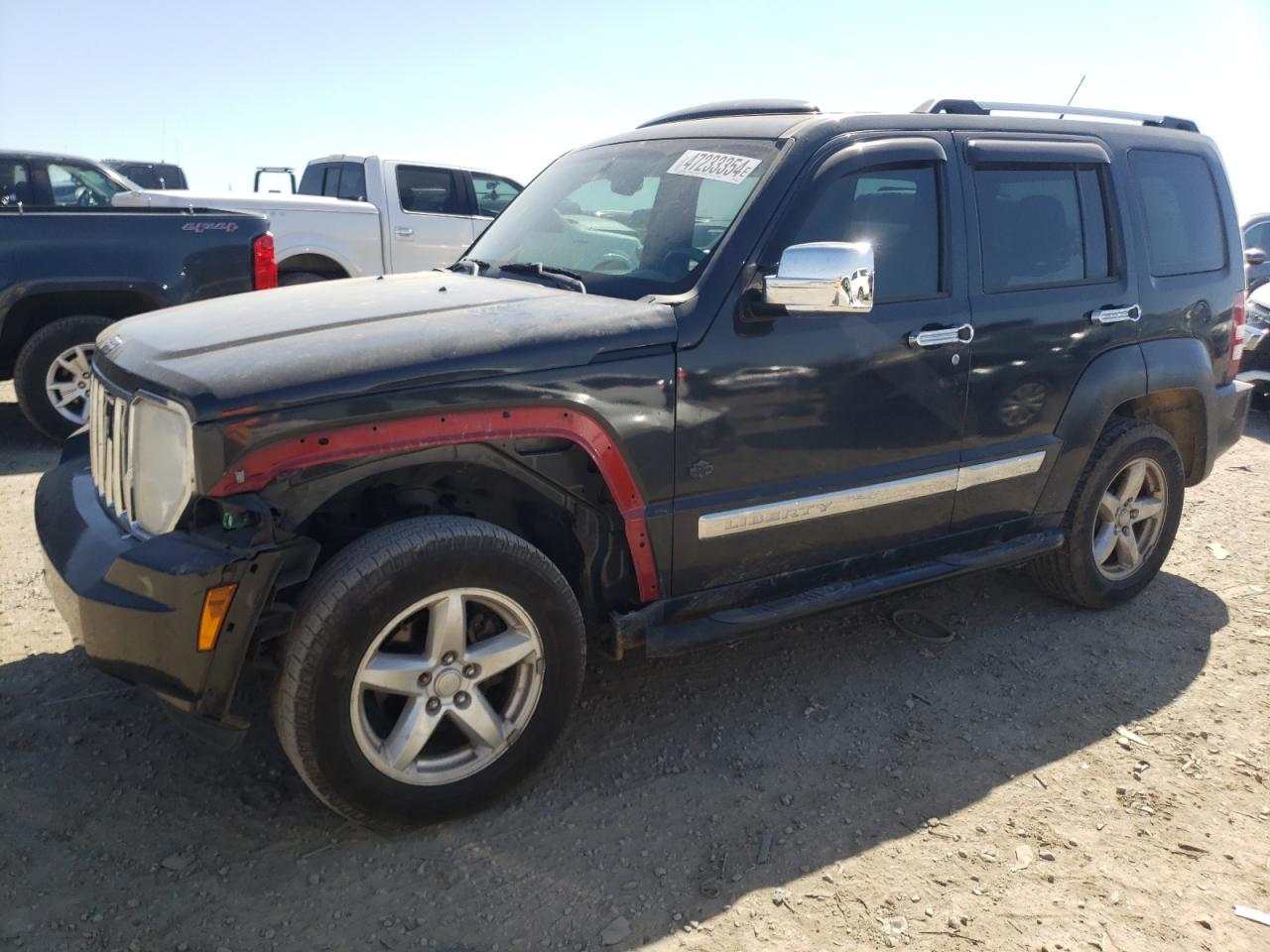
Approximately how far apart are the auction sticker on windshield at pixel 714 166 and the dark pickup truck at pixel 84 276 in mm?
4015

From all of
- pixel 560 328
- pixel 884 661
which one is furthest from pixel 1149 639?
pixel 560 328

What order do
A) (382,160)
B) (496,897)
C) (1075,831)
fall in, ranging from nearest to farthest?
(496,897)
(1075,831)
(382,160)

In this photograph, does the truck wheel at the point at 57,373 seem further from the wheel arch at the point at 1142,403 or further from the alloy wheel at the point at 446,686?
the wheel arch at the point at 1142,403

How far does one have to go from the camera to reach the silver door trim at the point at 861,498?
323 cm

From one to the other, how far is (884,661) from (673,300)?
1850 mm

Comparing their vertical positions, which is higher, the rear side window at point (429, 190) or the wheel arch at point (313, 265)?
the rear side window at point (429, 190)

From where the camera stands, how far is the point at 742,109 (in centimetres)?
394

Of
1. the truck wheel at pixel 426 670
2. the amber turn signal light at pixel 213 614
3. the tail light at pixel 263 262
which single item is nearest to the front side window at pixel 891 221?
the truck wheel at pixel 426 670

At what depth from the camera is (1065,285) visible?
394cm

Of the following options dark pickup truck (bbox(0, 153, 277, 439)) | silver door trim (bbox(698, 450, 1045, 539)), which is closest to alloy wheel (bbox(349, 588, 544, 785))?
silver door trim (bbox(698, 450, 1045, 539))

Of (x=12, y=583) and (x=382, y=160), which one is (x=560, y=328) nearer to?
(x=12, y=583)

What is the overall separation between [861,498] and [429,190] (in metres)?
8.40

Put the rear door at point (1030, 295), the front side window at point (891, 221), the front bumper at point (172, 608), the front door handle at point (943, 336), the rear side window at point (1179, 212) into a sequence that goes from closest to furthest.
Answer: the front bumper at point (172, 608) < the front side window at point (891, 221) < the front door handle at point (943, 336) < the rear door at point (1030, 295) < the rear side window at point (1179, 212)

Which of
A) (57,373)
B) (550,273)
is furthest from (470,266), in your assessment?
(57,373)
